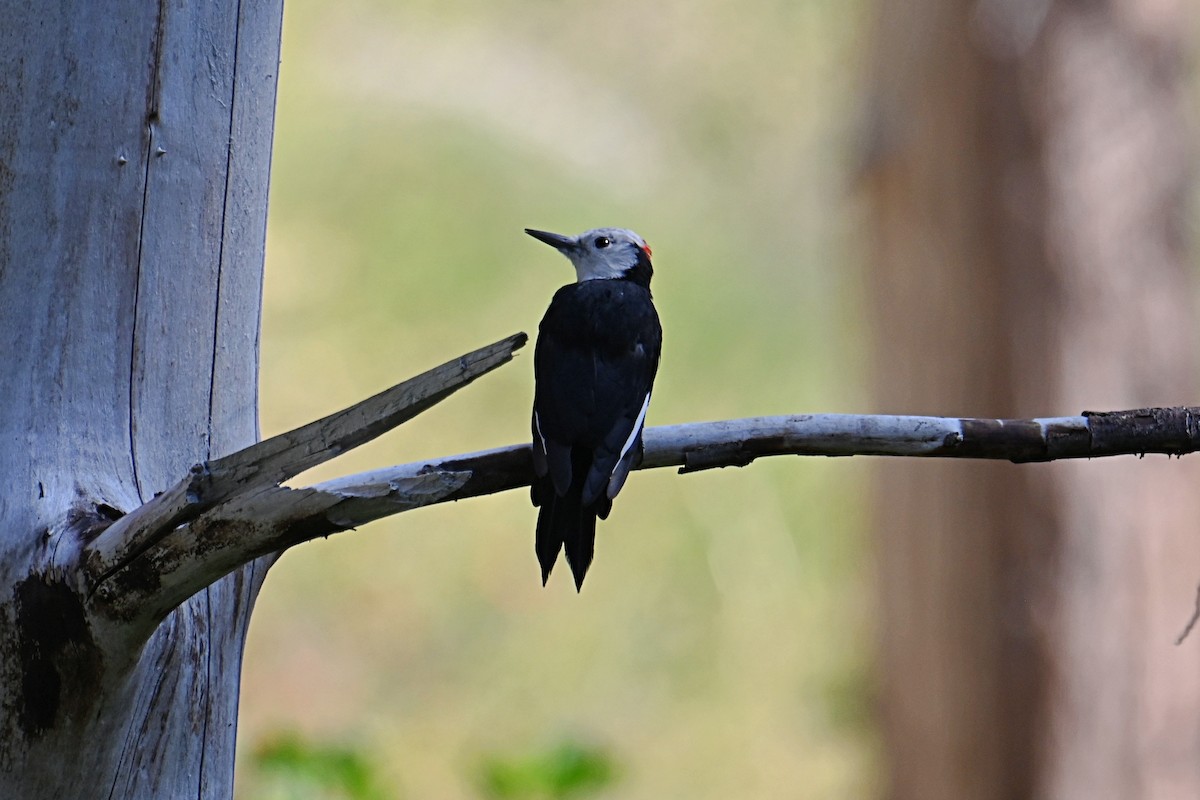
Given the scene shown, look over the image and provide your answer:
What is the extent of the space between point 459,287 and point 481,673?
177 cm

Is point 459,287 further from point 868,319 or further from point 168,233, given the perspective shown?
point 168,233

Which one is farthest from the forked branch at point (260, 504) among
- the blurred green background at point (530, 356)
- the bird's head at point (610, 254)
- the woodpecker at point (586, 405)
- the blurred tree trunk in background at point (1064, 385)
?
the blurred green background at point (530, 356)

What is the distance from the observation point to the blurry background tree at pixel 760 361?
10.9 ft

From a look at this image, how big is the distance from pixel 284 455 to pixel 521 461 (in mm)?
318

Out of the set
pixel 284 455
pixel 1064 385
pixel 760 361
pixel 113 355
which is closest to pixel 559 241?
pixel 113 355

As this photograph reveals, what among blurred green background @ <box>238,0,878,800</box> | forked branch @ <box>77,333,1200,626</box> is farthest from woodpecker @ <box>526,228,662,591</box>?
blurred green background @ <box>238,0,878,800</box>

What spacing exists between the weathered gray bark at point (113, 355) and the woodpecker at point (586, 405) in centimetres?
39

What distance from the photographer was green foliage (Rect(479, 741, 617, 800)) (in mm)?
2223

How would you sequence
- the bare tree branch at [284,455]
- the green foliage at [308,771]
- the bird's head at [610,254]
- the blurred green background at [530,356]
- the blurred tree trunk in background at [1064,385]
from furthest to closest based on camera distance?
the blurred green background at [530,356], the blurred tree trunk in background at [1064,385], the bird's head at [610,254], the green foliage at [308,771], the bare tree branch at [284,455]

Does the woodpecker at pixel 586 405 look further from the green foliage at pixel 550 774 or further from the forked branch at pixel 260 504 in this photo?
the green foliage at pixel 550 774

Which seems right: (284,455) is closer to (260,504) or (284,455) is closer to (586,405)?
(260,504)

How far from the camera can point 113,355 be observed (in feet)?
3.95

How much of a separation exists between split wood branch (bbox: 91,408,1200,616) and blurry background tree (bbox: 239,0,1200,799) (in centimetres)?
126

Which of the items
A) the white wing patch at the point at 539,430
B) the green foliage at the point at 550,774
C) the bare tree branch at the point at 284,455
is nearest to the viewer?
the bare tree branch at the point at 284,455
